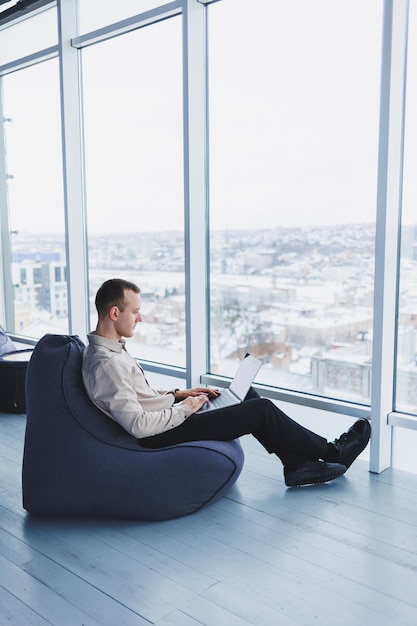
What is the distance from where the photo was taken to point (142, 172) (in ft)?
15.0

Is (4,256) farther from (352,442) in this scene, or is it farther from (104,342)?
(352,442)

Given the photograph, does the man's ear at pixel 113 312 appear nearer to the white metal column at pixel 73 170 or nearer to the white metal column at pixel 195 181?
the white metal column at pixel 195 181

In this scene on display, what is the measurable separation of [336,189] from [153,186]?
5.06 feet

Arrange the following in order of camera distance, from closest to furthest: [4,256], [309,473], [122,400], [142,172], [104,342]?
[122,400], [104,342], [309,473], [142,172], [4,256]

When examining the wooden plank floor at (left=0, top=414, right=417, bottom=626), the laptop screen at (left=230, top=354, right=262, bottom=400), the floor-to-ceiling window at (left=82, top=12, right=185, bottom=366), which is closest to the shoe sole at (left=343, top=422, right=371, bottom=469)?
the wooden plank floor at (left=0, top=414, right=417, bottom=626)

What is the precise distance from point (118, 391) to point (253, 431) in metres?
0.76

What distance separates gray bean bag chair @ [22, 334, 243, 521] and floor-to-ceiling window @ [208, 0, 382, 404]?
1.23 metres

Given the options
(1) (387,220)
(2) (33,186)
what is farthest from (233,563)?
(2) (33,186)

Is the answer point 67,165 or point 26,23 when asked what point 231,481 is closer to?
point 67,165

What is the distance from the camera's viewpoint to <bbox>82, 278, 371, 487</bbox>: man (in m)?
2.68

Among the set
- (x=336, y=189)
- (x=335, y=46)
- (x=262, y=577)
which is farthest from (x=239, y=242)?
(x=262, y=577)

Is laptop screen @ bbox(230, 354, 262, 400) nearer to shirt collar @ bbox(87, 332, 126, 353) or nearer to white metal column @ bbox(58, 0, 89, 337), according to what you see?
shirt collar @ bbox(87, 332, 126, 353)

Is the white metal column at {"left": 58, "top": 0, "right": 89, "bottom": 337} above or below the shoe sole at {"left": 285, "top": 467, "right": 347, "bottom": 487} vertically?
above

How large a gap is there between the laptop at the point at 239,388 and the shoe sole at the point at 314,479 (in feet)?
1.64
